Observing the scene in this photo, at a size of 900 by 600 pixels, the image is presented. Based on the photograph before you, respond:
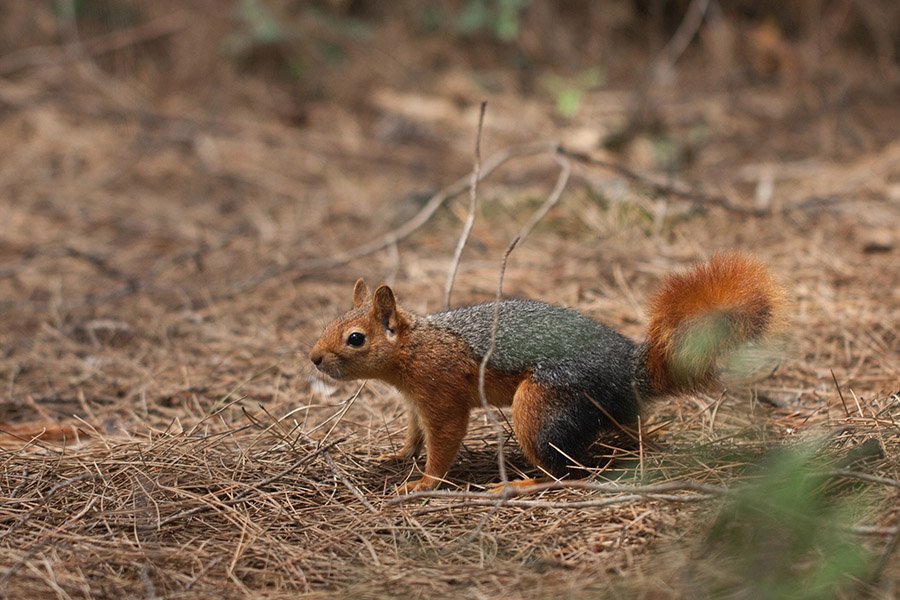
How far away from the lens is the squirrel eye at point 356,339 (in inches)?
127

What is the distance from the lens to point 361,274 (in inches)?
210

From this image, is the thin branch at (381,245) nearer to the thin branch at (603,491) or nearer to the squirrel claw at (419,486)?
the squirrel claw at (419,486)

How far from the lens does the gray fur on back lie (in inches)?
119

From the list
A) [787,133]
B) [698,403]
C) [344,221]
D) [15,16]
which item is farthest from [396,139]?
[698,403]

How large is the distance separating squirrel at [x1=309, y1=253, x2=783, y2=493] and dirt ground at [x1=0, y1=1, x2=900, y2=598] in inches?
7.1

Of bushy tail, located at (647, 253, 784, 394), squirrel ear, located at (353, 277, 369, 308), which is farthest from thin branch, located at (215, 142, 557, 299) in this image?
bushy tail, located at (647, 253, 784, 394)

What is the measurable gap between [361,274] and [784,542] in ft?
11.6

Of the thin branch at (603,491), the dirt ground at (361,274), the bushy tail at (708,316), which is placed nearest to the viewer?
the thin branch at (603,491)

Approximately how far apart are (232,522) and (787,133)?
22.3 feet

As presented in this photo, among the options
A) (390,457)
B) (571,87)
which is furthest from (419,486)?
(571,87)

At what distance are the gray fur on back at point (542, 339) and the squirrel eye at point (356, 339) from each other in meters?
0.31

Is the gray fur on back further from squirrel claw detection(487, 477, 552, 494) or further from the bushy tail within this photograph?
squirrel claw detection(487, 477, 552, 494)

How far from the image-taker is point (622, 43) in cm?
966

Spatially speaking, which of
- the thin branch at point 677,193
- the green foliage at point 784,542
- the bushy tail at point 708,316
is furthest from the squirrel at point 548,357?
the thin branch at point 677,193
